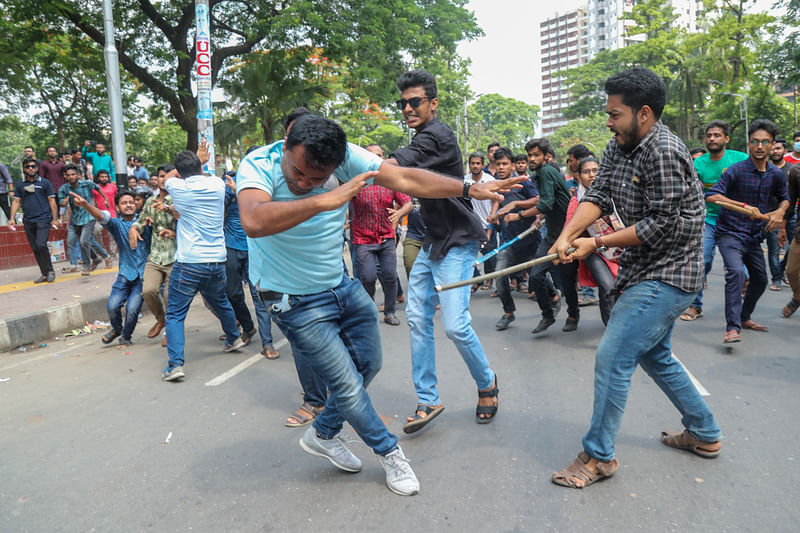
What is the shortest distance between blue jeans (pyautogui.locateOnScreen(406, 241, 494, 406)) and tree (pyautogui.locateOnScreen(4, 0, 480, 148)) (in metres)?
11.0

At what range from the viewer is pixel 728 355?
507 centimetres

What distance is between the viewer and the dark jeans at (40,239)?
9.31 metres

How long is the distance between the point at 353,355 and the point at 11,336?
5.35 meters

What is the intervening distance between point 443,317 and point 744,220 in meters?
3.45

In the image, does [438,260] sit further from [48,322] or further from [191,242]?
[48,322]

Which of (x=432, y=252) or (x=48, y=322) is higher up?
(x=432, y=252)

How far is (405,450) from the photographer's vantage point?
134 inches

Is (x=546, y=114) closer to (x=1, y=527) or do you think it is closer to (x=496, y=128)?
(x=496, y=128)

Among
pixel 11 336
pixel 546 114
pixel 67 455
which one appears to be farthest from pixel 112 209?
pixel 546 114

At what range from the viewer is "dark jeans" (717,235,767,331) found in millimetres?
5445

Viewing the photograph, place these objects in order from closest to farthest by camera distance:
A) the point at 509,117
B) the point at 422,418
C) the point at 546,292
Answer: the point at 422,418
the point at 546,292
the point at 509,117

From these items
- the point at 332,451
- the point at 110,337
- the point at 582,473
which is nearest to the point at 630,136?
the point at 582,473

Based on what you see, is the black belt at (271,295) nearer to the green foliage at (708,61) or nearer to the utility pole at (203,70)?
the utility pole at (203,70)

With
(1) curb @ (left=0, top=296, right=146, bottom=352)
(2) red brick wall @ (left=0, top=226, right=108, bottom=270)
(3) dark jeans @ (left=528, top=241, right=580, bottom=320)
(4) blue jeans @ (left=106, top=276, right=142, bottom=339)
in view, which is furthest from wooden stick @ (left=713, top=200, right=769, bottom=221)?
(2) red brick wall @ (left=0, top=226, right=108, bottom=270)
